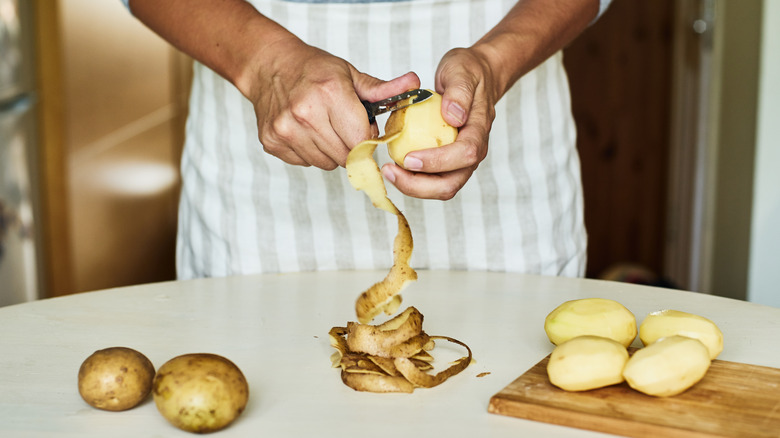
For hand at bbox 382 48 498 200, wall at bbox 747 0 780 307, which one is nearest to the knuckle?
hand at bbox 382 48 498 200

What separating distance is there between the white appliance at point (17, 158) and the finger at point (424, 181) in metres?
1.83

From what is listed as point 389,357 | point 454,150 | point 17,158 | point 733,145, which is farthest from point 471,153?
point 17,158

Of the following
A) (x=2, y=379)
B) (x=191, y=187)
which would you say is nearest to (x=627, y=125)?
(x=191, y=187)

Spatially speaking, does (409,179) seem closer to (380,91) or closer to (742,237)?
(380,91)

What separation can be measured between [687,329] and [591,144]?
335cm

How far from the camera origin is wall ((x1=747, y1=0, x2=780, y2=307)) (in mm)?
1952

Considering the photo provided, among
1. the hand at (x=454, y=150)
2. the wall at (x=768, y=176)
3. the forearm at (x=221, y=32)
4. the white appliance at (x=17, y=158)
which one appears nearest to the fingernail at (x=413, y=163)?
the hand at (x=454, y=150)

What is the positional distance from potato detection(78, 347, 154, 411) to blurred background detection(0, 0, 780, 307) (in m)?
1.79

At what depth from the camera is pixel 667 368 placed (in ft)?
2.14

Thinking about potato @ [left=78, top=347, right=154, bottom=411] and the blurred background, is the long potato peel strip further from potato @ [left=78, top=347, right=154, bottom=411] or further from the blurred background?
the blurred background

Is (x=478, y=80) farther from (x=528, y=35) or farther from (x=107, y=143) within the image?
(x=107, y=143)

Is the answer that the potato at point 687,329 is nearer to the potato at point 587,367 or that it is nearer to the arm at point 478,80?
the potato at point 587,367

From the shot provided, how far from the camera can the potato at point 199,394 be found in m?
0.60

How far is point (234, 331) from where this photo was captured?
0.90 m
